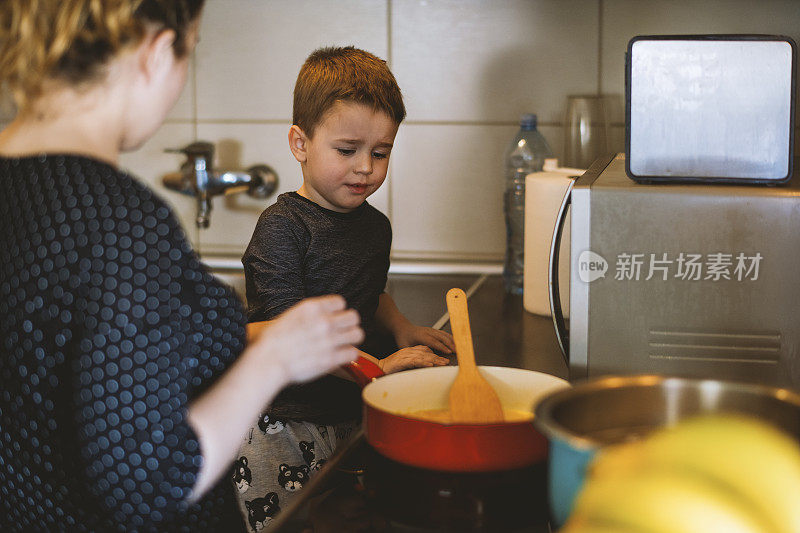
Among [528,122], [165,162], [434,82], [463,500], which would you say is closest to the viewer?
[463,500]

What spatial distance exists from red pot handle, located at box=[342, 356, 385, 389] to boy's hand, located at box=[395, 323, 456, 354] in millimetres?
238

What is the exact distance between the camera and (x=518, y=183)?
1712mm

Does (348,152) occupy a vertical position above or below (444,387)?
above

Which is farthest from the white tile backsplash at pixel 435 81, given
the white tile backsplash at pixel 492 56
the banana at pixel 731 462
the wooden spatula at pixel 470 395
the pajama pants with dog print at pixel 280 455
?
the banana at pixel 731 462

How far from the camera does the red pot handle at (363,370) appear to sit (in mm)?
979

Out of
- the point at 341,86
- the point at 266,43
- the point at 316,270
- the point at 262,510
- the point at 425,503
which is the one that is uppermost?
the point at 266,43

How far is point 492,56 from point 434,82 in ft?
0.39

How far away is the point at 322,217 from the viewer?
131cm

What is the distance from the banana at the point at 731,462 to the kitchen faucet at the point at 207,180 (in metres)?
1.40

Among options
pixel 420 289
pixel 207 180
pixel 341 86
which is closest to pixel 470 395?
pixel 341 86

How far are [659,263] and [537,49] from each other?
2.99 feet

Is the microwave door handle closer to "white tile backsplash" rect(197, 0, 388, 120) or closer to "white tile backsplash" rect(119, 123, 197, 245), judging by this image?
"white tile backsplash" rect(197, 0, 388, 120)

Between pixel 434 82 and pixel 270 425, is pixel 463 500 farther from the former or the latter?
pixel 434 82

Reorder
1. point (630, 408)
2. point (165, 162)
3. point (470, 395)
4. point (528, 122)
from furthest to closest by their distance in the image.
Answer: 1. point (165, 162)
2. point (528, 122)
3. point (470, 395)
4. point (630, 408)
